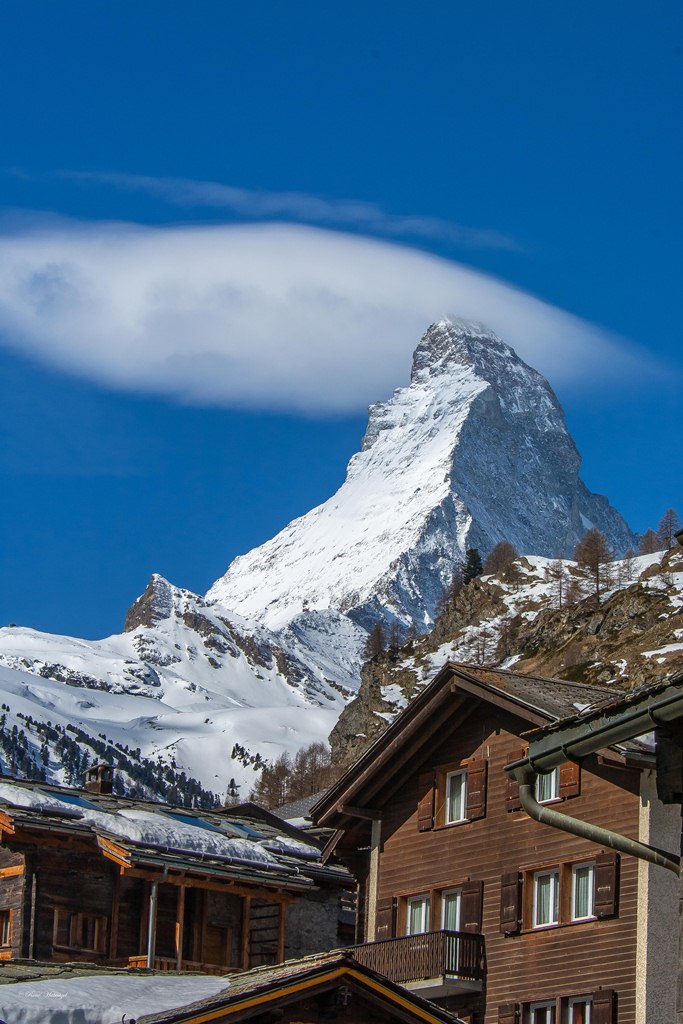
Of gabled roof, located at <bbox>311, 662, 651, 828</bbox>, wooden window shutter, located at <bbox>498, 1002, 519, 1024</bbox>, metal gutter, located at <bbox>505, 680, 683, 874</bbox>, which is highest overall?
gabled roof, located at <bbox>311, 662, 651, 828</bbox>

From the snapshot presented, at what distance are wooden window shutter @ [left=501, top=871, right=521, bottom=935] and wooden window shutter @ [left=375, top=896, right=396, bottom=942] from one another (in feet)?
13.2

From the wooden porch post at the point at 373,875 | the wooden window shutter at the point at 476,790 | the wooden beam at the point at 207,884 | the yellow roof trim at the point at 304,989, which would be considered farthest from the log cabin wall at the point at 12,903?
the yellow roof trim at the point at 304,989

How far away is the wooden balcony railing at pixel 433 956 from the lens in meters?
41.0

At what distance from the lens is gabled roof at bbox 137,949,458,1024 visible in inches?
1021

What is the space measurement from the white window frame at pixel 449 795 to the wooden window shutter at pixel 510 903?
2589 millimetres

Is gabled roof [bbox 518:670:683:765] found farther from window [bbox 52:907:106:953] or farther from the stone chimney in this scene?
the stone chimney

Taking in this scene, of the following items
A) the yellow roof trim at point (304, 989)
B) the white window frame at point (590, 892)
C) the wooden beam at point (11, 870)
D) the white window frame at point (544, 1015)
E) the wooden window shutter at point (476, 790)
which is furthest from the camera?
the wooden beam at point (11, 870)

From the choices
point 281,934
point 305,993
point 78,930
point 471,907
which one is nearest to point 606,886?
point 471,907

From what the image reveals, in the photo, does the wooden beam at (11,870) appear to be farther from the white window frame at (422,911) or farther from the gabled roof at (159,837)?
the white window frame at (422,911)

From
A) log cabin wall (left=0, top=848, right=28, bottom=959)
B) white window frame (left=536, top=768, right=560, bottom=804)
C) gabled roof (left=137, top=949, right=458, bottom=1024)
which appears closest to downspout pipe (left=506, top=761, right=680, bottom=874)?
gabled roof (left=137, top=949, right=458, bottom=1024)

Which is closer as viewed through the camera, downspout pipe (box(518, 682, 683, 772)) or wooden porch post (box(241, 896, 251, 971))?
downspout pipe (box(518, 682, 683, 772))

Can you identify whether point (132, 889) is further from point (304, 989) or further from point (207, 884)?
point (304, 989)

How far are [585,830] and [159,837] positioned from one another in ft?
113

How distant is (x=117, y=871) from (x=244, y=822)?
10.5 m
